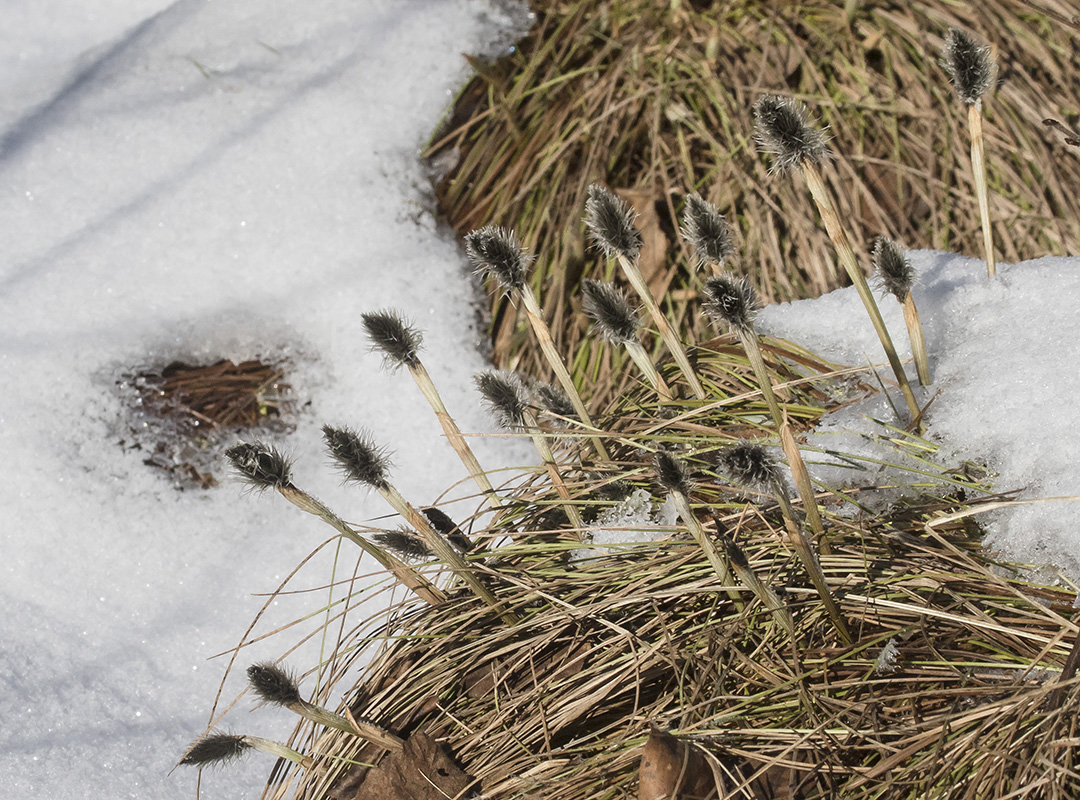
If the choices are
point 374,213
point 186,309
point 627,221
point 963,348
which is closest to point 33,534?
point 186,309

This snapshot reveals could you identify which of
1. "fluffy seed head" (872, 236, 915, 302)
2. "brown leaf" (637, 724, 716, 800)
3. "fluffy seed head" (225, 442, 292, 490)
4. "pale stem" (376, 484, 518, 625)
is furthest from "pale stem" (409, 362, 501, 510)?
"fluffy seed head" (872, 236, 915, 302)

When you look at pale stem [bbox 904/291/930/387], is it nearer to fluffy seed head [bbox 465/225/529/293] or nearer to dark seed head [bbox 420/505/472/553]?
fluffy seed head [bbox 465/225/529/293]

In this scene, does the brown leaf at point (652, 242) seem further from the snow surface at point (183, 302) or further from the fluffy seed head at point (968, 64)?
the fluffy seed head at point (968, 64)

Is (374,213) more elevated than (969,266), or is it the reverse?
(374,213)

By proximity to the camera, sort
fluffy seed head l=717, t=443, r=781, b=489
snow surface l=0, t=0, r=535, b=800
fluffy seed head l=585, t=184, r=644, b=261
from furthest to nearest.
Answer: snow surface l=0, t=0, r=535, b=800, fluffy seed head l=585, t=184, r=644, b=261, fluffy seed head l=717, t=443, r=781, b=489

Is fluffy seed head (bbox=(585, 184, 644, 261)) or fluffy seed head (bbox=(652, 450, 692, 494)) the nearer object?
fluffy seed head (bbox=(652, 450, 692, 494))

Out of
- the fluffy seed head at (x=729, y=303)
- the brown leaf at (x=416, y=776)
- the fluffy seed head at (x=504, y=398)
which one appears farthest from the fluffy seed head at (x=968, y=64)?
the brown leaf at (x=416, y=776)

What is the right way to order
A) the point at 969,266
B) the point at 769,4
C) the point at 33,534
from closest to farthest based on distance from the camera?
1. the point at 969,266
2. the point at 33,534
3. the point at 769,4

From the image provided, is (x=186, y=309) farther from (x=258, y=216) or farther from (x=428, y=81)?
(x=428, y=81)
